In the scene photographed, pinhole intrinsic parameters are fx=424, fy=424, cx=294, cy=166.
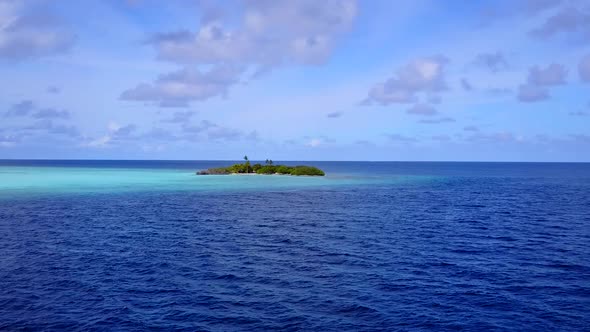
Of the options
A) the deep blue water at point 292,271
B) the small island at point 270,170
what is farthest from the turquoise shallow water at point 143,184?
the deep blue water at point 292,271

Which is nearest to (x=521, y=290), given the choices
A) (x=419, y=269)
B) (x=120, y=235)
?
(x=419, y=269)

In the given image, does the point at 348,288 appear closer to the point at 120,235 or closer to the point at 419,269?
the point at 419,269

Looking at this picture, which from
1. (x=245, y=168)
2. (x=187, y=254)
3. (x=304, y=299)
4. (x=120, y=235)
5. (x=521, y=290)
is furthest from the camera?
(x=245, y=168)

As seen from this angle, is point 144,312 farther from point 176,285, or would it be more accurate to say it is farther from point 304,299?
point 304,299

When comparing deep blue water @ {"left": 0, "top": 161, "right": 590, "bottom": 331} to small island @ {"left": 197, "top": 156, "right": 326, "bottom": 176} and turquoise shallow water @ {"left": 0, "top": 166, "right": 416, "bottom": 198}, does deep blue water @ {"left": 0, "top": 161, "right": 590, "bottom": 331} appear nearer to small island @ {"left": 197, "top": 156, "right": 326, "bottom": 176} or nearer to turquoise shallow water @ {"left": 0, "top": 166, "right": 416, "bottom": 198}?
turquoise shallow water @ {"left": 0, "top": 166, "right": 416, "bottom": 198}

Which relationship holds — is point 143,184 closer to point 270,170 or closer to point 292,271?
point 270,170

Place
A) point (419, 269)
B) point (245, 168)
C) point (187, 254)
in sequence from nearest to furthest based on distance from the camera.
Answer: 1. point (419, 269)
2. point (187, 254)
3. point (245, 168)

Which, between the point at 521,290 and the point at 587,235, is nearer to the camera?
the point at 521,290

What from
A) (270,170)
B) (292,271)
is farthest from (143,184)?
(292,271)
